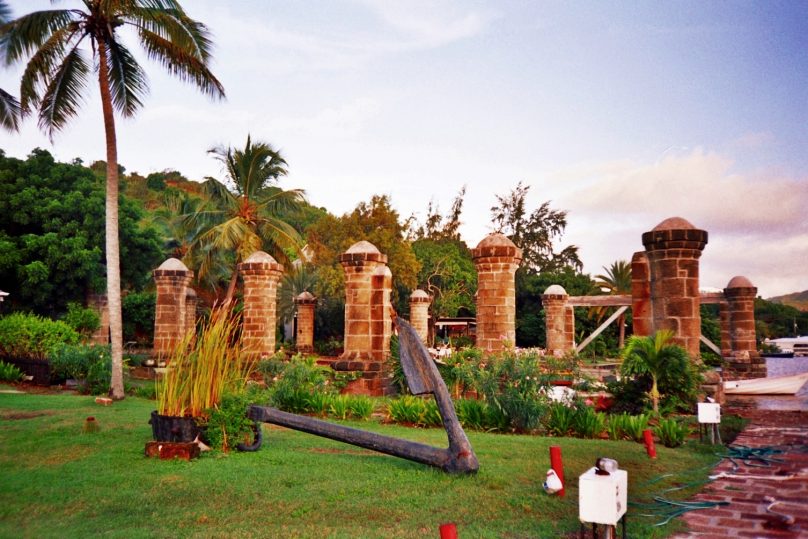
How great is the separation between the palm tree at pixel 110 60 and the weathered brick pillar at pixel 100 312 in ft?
45.1

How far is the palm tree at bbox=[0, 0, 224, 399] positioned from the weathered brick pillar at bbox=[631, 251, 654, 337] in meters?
10.5

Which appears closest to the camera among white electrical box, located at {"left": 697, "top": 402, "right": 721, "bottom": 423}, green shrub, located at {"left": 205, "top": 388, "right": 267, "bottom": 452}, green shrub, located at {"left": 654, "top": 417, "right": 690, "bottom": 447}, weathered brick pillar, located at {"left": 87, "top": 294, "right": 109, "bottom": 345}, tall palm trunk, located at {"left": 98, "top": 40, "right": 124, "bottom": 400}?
green shrub, located at {"left": 205, "top": 388, "right": 267, "bottom": 452}

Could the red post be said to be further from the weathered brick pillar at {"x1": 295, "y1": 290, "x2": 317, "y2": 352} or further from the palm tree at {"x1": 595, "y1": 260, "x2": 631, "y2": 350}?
the palm tree at {"x1": 595, "y1": 260, "x2": 631, "y2": 350}

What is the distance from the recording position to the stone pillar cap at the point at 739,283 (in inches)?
722

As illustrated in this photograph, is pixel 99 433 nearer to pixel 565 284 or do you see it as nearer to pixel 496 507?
pixel 496 507

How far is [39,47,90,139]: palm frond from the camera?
13.2 meters

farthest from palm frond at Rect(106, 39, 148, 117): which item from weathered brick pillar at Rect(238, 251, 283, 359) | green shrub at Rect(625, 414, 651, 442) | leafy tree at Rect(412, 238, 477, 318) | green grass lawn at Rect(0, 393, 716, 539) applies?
leafy tree at Rect(412, 238, 477, 318)

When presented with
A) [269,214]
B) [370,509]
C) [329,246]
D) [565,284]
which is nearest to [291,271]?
[269,214]

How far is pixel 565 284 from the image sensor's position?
116 feet

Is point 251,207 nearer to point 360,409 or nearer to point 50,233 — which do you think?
point 50,233

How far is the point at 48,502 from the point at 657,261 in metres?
9.49

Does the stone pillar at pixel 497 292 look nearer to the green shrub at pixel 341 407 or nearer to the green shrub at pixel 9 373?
the green shrub at pixel 341 407

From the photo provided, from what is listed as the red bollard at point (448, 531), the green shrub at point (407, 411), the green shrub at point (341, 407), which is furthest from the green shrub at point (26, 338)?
the red bollard at point (448, 531)

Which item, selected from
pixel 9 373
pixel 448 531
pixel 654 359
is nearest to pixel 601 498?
pixel 448 531
